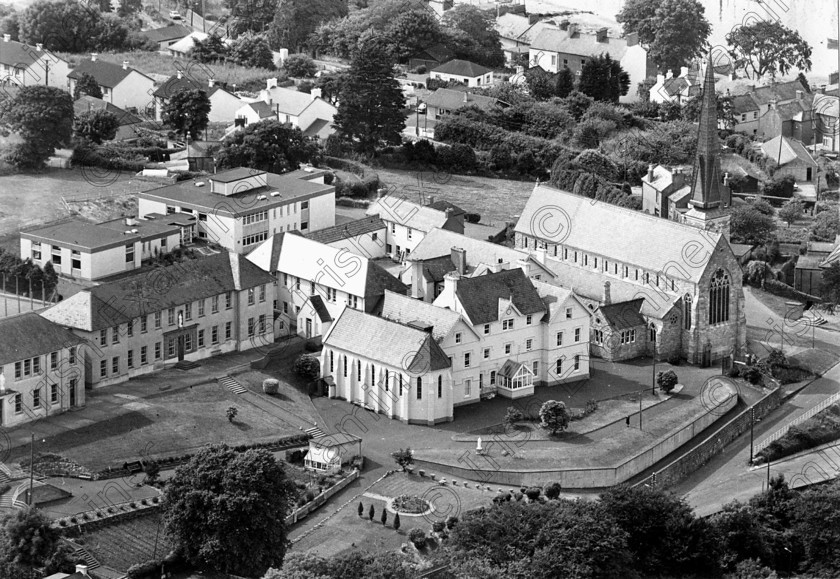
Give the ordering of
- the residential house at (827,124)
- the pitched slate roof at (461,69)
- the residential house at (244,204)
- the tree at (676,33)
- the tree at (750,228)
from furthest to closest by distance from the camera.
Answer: the tree at (676,33)
the pitched slate roof at (461,69)
the residential house at (827,124)
the tree at (750,228)
the residential house at (244,204)

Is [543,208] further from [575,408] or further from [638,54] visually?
[638,54]

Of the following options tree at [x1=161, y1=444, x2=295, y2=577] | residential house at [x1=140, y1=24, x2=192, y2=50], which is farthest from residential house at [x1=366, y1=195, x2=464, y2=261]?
residential house at [x1=140, y1=24, x2=192, y2=50]

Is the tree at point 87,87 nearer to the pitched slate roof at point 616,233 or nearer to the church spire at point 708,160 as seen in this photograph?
the pitched slate roof at point 616,233

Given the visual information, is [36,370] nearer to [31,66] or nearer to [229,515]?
[229,515]

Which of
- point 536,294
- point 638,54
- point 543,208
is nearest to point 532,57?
point 638,54

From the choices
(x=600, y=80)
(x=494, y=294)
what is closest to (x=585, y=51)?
(x=600, y=80)

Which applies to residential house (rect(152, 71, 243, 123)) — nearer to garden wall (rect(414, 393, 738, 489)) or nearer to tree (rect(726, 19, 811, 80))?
tree (rect(726, 19, 811, 80))

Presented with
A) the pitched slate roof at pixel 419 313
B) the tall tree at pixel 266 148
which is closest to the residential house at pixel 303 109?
the tall tree at pixel 266 148
